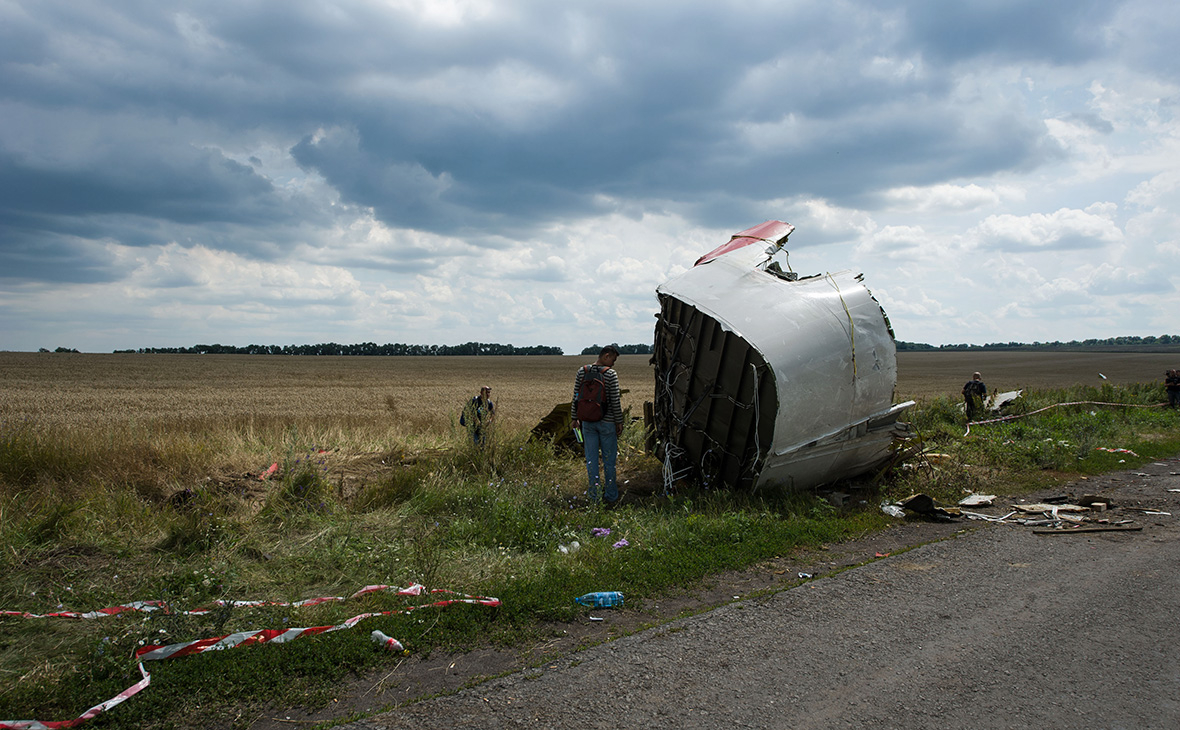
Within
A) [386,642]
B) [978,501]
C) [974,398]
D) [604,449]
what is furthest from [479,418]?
[974,398]

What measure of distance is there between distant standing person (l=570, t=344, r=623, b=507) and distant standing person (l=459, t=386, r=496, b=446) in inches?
64.7

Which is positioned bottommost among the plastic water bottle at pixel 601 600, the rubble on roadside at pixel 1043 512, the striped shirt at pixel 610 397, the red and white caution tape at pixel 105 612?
the rubble on roadside at pixel 1043 512

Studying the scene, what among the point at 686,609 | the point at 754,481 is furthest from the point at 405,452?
the point at 686,609

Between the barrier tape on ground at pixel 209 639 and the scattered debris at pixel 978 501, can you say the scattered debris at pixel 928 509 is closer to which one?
the scattered debris at pixel 978 501

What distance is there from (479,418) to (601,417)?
2201 millimetres

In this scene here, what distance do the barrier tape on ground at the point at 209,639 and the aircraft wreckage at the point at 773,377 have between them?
3.98 meters

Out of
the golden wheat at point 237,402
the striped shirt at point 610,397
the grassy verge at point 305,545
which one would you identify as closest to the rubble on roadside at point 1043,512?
the grassy verge at point 305,545

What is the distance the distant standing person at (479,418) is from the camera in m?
8.92

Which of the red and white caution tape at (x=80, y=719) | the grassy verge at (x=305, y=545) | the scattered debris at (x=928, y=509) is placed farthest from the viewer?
the scattered debris at (x=928, y=509)

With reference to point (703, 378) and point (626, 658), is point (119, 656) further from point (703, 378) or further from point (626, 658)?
point (703, 378)

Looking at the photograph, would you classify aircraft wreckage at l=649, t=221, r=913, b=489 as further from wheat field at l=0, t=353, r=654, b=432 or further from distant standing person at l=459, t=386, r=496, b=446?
wheat field at l=0, t=353, r=654, b=432

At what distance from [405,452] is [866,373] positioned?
6052mm

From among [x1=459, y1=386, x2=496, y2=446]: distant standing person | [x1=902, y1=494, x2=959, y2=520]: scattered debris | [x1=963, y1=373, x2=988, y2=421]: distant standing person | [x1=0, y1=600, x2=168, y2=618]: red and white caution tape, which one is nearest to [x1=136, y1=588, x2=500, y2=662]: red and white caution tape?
[x1=0, y1=600, x2=168, y2=618]: red and white caution tape

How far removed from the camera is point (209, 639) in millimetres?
3684
